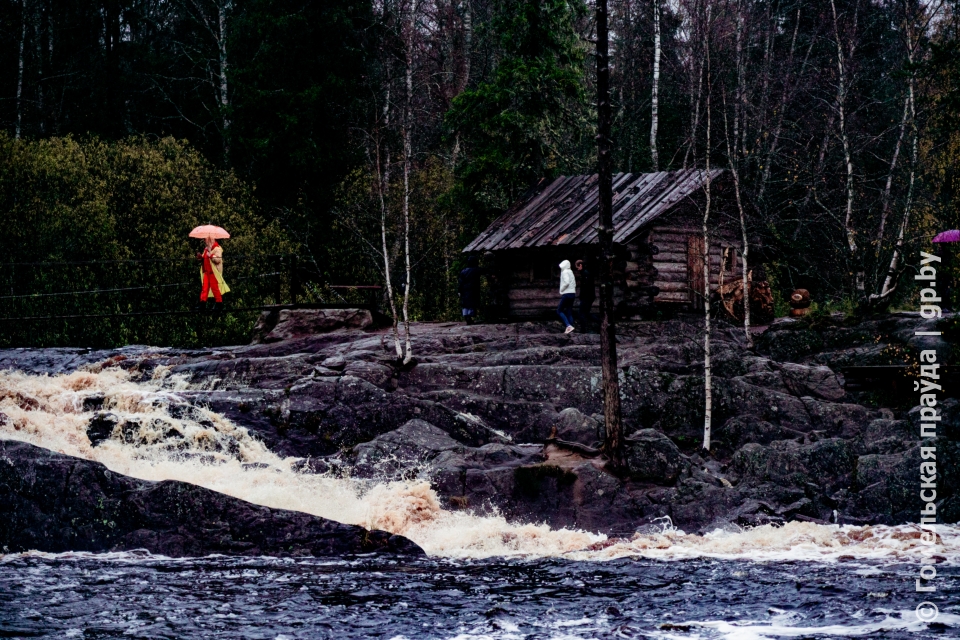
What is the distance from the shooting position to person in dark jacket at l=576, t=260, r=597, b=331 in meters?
25.7

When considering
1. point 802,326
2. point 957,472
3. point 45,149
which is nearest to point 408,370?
point 802,326

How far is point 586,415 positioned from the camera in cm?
1948

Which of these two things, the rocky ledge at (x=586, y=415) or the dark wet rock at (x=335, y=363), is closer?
the rocky ledge at (x=586, y=415)

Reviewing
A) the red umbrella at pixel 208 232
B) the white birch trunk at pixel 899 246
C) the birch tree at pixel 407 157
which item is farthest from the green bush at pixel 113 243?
the white birch trunk at pixel 899 246

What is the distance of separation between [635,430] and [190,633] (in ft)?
35.0

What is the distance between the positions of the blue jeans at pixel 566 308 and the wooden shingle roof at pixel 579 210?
5.43ft

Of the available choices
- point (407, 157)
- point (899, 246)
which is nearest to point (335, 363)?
point (407, 157)

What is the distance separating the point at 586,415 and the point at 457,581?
6814mm

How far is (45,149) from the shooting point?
31.7 m

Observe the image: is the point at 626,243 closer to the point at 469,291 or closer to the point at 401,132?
the point at 469,291

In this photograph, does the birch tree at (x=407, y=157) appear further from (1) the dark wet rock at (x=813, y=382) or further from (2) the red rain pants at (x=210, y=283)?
(1) the dark wet rock at (x=813, y=382)

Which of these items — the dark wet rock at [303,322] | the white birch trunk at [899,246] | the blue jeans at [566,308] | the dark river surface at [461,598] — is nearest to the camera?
the dark river surface at [461,598]

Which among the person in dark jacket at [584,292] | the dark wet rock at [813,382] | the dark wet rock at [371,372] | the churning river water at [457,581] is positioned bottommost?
the churning river water at [457,581]

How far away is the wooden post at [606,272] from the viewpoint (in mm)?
17625
